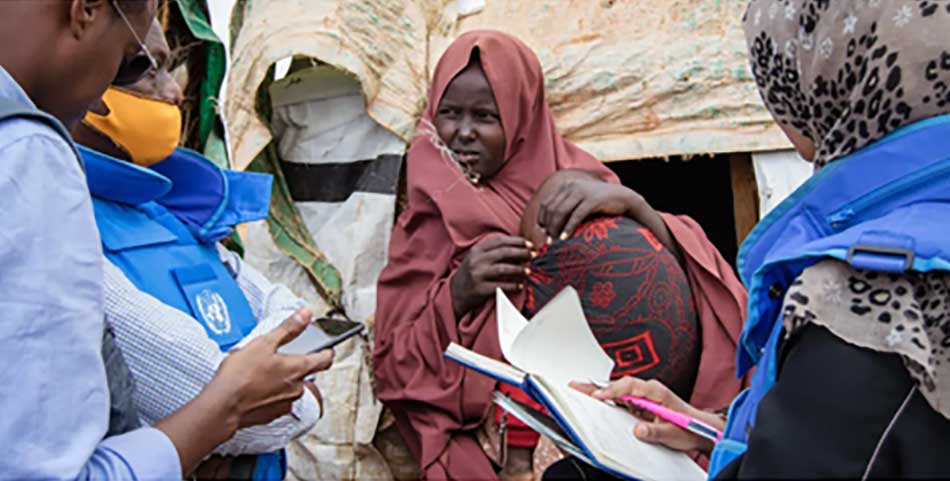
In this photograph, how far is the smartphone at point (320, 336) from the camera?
1461 millimetres

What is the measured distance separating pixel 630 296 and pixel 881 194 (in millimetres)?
1274

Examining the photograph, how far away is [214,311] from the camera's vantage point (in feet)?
5.32

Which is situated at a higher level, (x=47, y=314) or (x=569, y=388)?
(x=47, y=314)

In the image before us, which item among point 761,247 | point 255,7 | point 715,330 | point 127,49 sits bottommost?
point 715,330

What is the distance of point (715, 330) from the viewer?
233cm

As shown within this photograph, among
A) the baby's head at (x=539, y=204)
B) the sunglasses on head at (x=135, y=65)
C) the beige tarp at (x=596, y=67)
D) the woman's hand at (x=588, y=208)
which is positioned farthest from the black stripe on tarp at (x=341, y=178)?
the sunglasses on head at (x=135, y=65)

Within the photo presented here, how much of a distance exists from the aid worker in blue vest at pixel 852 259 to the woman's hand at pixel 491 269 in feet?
4.17

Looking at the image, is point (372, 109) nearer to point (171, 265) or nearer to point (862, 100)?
point (171, 265)

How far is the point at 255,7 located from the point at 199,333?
242 cm

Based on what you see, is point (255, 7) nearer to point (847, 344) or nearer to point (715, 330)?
point (715, 330)

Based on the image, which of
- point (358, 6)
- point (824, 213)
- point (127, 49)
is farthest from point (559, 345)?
point (358, 6)

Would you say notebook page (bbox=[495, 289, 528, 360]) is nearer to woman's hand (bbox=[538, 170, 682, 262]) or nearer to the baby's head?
woman's hand (bbox=[538, 170, 682, 262])

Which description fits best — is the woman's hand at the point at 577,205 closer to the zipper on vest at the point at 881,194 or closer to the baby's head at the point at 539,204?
the baby's head at the point at 539,204

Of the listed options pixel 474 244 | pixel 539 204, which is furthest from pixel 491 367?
pixel 474 244
